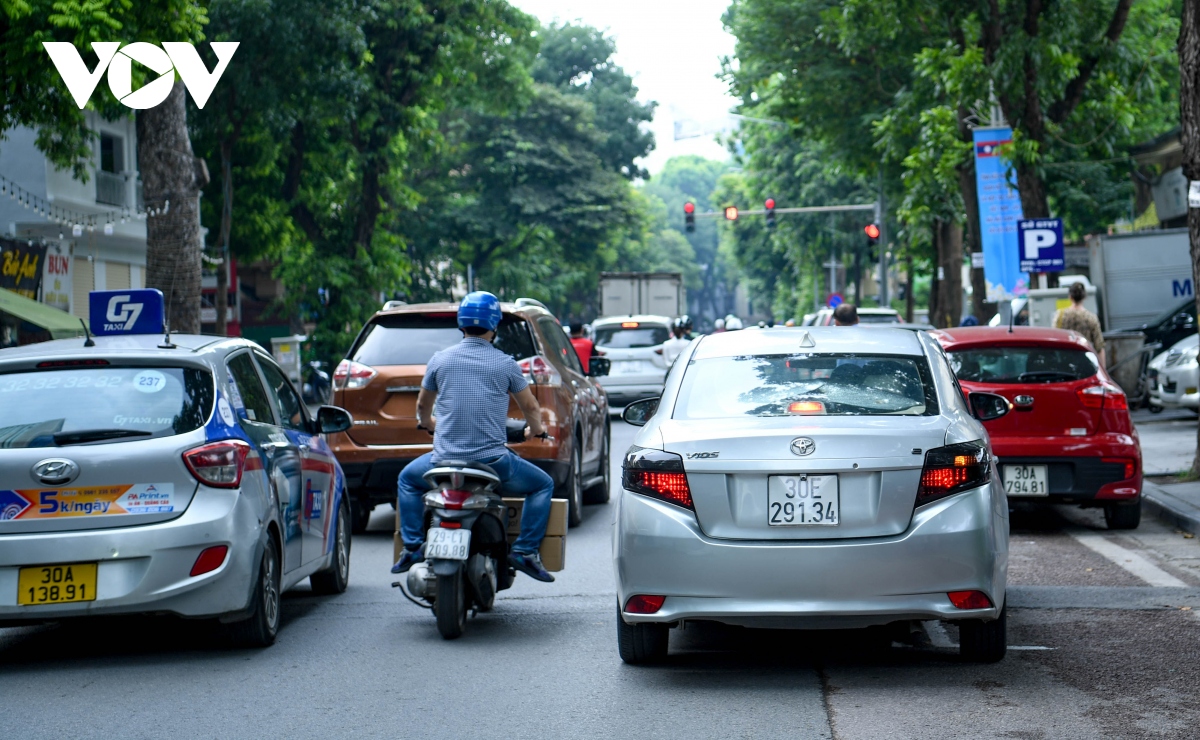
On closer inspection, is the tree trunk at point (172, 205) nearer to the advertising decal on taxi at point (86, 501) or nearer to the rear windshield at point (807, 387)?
the advertising decal on taxi at point (86, 501)

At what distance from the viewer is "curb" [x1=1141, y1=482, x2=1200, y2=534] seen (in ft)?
36.8

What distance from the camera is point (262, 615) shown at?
7238 millimetres

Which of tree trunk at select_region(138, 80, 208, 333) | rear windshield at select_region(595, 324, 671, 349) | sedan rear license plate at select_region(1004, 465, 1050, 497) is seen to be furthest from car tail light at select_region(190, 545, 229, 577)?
rear windshield at select_region(595, 324, 671, 349)

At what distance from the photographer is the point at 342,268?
34.6 meters

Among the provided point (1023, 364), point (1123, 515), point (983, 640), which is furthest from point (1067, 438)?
point (983, 640)

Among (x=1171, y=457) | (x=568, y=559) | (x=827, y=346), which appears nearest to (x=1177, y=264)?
(x=1171, y=457)

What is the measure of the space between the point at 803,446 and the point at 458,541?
193 centimetres

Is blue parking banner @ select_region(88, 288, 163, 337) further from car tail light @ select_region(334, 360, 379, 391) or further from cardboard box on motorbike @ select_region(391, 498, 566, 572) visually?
cardboard box on motorbike @ select_region(391, 498, 566, 572)

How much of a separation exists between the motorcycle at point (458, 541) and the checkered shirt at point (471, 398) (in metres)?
0.11

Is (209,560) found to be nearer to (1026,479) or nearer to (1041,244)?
(1026,479)

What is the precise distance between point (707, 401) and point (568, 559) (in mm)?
3845

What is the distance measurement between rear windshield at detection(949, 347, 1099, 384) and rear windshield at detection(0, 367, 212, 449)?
6.08 metres

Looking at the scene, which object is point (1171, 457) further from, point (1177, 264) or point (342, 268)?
point (342, 268)

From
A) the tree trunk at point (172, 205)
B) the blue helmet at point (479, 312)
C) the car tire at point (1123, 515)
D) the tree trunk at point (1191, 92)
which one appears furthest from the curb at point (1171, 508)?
the tree trunk at point (172, 205)
